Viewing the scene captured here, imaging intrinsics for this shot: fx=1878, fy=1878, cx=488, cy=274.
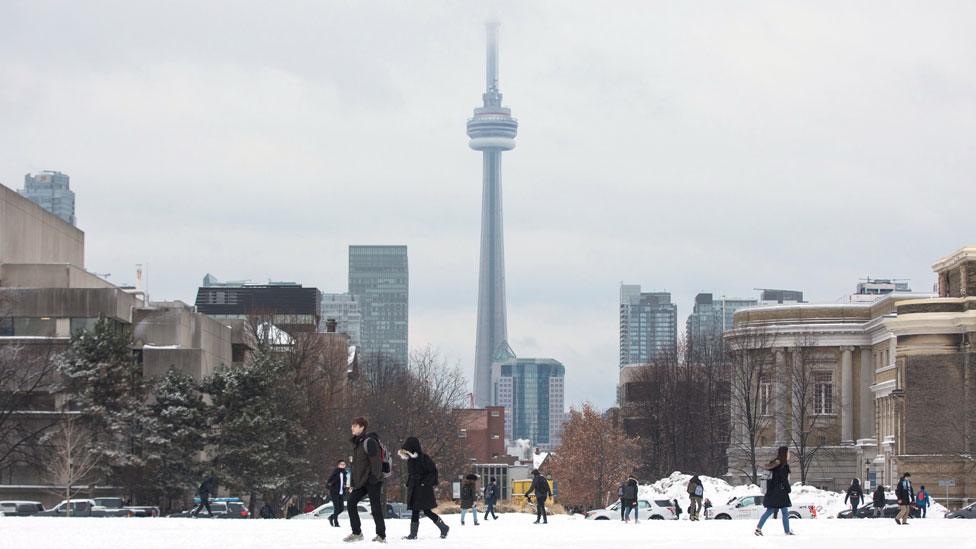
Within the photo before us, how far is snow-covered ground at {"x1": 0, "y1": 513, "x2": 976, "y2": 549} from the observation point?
33031mm

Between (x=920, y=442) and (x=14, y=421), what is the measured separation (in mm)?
52641

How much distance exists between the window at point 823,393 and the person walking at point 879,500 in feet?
185

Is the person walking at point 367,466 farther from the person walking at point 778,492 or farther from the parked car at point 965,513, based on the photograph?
the parked car at point 965,513

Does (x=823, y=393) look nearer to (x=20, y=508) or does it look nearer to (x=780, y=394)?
(x=780, y=394)

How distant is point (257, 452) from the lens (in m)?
91.2

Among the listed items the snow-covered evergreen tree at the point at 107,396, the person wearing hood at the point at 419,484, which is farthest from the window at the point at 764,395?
the person wearing hood at the point at 419,484

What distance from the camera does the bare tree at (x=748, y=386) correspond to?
404 ft

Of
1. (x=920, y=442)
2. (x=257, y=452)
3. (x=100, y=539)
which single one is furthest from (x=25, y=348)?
(x=100, y=539)

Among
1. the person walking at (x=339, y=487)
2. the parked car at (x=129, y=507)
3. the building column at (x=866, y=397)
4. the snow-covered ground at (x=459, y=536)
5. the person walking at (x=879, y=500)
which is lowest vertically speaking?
the parked car at (x=129, y=507)

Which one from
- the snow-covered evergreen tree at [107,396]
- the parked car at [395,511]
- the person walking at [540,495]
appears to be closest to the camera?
the person walking at [540,495]

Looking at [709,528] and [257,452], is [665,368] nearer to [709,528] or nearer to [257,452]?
[257,452]

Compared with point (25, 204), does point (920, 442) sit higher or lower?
lower

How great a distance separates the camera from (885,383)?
12019 cm

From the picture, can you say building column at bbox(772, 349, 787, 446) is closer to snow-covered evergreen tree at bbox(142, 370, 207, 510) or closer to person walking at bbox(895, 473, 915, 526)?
snow-covered evergreen tree at bbox(142, 370, 207, 510)
